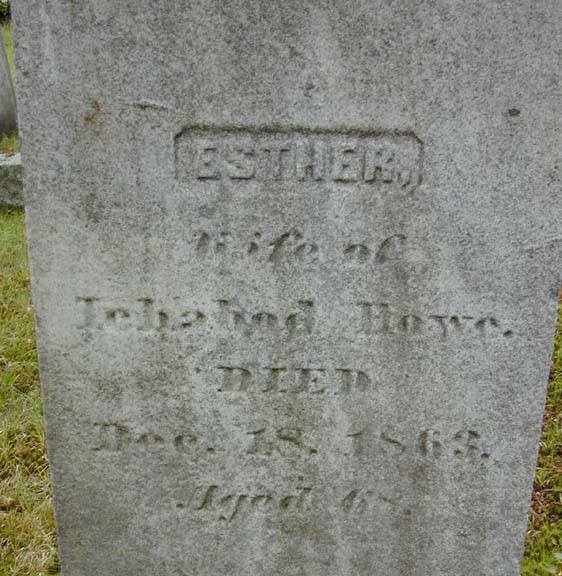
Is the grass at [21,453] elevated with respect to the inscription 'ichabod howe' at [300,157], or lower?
lower

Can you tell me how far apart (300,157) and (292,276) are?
29cm

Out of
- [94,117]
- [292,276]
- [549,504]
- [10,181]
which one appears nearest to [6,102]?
[10,181]

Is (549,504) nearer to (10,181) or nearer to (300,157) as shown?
(300,157)

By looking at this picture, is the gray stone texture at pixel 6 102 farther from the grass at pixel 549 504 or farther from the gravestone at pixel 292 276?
the grass at pixel 549 504

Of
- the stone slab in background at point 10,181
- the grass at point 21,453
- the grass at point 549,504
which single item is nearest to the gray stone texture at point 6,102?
the stone slab in background at point 10,181

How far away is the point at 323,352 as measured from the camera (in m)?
1.62

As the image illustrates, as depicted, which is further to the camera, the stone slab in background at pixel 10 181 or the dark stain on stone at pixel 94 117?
the stone slab in background at pixel 10 181

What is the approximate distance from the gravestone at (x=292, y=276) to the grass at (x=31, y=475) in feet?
1.47

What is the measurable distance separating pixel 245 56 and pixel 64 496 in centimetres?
127

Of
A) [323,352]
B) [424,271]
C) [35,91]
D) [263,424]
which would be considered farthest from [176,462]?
[35,91]

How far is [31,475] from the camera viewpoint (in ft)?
8.26

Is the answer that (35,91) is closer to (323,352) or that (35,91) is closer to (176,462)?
(323,352)

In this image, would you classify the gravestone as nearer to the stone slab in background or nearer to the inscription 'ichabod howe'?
the inscription 'ichabod howe'

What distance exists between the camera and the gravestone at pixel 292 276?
1.32 meters
